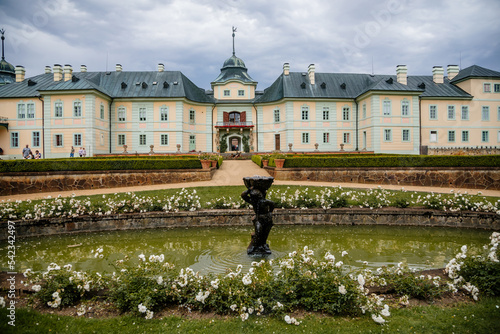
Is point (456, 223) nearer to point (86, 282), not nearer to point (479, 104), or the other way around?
point (86, 282)

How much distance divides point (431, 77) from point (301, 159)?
27489 mm

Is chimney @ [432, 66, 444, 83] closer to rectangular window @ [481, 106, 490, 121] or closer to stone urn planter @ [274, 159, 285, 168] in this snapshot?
rectangular window @ [481, 106, 490, 121]

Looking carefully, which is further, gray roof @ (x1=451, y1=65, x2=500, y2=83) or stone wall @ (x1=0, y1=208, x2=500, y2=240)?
gray roof @ (x1=451, y1=65, x2=500, y2=83)

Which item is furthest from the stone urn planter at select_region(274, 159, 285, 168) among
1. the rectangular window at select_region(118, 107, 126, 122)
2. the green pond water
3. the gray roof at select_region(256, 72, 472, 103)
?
the rectangular window at select_region(118, 107, 126, 122)

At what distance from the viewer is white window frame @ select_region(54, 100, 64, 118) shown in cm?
Result: 2903

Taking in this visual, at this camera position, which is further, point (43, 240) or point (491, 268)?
point (43, 240)

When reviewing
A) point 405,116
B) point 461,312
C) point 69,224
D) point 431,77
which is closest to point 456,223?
point 461,312

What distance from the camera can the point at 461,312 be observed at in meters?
3.54

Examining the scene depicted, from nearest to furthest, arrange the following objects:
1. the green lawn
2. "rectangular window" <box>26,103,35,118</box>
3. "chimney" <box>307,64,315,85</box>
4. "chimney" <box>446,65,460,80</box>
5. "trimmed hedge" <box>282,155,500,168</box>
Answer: the green lawn < "trimmed hedge" <box>282,155,500,168</box> < "rectangular window" <box>26,103,35,118</box> < "chimney" <box>307,64,315,85</box> < "chimney" <box>446,65,460,80</box>

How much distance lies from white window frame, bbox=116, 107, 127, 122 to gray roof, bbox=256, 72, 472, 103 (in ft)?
45.8

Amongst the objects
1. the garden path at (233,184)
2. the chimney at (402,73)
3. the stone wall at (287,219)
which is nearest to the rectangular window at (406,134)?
the chimney at (402,73)

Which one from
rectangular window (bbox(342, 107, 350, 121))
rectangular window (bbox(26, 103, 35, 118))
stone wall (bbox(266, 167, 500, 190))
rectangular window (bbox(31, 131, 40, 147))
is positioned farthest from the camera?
rectangular window (bbox(342, 107, 350, 121))

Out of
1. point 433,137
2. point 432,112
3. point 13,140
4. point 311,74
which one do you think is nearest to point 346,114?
point 311,74

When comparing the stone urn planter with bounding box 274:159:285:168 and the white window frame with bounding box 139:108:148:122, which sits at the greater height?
the white window frame with bounding box 139:108:148:122
